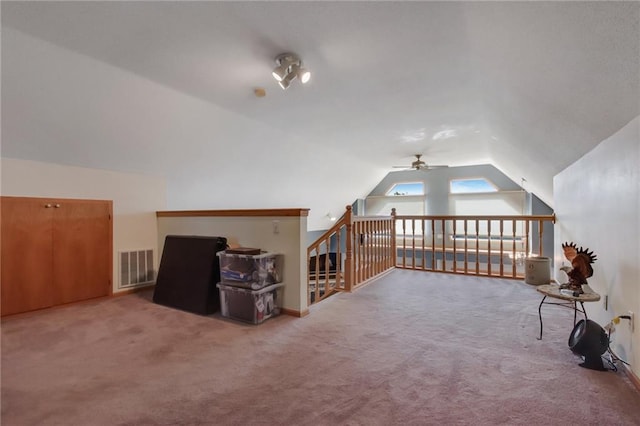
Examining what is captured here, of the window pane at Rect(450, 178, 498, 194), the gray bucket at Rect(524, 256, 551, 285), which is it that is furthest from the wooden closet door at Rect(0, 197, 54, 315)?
the window pane at Rect(450, 178, 498, 194)

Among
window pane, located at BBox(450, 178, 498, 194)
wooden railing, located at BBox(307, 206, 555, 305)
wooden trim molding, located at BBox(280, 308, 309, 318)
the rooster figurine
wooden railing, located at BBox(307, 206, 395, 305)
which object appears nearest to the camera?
the rooster figurine

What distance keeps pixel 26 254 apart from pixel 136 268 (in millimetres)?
1094

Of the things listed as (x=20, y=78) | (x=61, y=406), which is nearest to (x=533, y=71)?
(x=61, y=406)

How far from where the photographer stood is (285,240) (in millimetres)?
2848

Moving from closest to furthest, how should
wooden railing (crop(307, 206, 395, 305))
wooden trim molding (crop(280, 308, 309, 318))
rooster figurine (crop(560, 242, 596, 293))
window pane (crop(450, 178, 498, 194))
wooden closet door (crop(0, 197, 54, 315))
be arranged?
1. rooster figurine (crop(560, 242, 596, 293))
2. wooden trim molding (crop(280, 308, 309, 318))
3. wooden closet door (crop(0, 197, 54, 315))
4. wooden railing (crop(307, 206, 395, 305))
5. window pane (crop(450, 178, 498, 194))

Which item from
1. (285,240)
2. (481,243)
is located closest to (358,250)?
(285,240)

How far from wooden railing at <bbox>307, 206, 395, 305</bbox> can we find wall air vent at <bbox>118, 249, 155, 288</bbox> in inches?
88.2

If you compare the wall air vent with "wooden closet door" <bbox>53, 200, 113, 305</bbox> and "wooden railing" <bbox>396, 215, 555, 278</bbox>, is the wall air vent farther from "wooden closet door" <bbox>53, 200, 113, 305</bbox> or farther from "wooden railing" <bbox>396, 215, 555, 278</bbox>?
"wooden railing" <bbox>396, 215, 555, 278</bbox>

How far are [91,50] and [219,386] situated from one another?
258 cm

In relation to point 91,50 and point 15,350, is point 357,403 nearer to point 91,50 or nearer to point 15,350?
point 15,350

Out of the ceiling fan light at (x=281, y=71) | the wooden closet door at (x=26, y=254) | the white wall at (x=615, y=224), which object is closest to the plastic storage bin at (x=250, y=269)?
the ceiling fan light at (x=281, y=71)

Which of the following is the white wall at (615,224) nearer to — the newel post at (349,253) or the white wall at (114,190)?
the newel post at (349,253)

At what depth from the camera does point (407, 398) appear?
5.05 feet

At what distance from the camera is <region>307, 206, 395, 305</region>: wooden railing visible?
3570 millimetres
